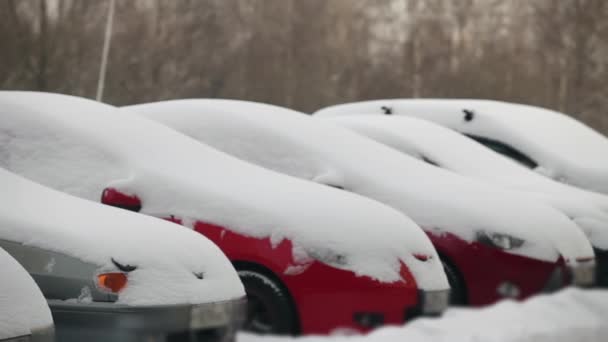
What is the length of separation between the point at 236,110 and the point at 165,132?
0.95 m

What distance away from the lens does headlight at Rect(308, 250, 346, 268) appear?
5.69 metres

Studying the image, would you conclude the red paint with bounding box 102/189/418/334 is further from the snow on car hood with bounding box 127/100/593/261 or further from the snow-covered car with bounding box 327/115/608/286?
the snow-covered car with bounding box 327/115/608/286

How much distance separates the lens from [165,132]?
6.66m

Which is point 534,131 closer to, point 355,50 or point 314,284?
point 314,284

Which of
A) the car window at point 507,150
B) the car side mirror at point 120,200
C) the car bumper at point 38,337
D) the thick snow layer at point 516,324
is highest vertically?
the car bumper at point 38,337

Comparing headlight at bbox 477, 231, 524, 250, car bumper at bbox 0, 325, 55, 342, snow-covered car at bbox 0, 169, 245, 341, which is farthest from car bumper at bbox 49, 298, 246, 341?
headlight at bbox 477, 231, 524, 250

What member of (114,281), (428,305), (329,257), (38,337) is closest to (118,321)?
(114,281)

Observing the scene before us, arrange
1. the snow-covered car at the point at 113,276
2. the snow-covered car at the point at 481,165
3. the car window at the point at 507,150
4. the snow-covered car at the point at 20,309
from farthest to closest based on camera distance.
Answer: the car window at the point at 507,150
the snow-covered car at the point at 481,165
the snow-covered car at the point at 113,276
the snow-covered car at the point at 20,309

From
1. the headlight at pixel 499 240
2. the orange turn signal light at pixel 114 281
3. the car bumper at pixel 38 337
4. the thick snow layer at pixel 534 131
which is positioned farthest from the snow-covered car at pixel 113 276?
the thick snow layer at pixel 534 131

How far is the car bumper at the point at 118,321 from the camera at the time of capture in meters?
4.51

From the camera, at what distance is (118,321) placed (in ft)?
14.9

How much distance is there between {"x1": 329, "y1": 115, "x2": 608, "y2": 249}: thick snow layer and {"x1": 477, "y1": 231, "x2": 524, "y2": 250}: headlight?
1.57 m

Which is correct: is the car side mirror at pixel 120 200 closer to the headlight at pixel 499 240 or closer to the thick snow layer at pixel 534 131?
the headlight at pixel 499 240

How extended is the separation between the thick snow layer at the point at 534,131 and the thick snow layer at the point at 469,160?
755 mm
